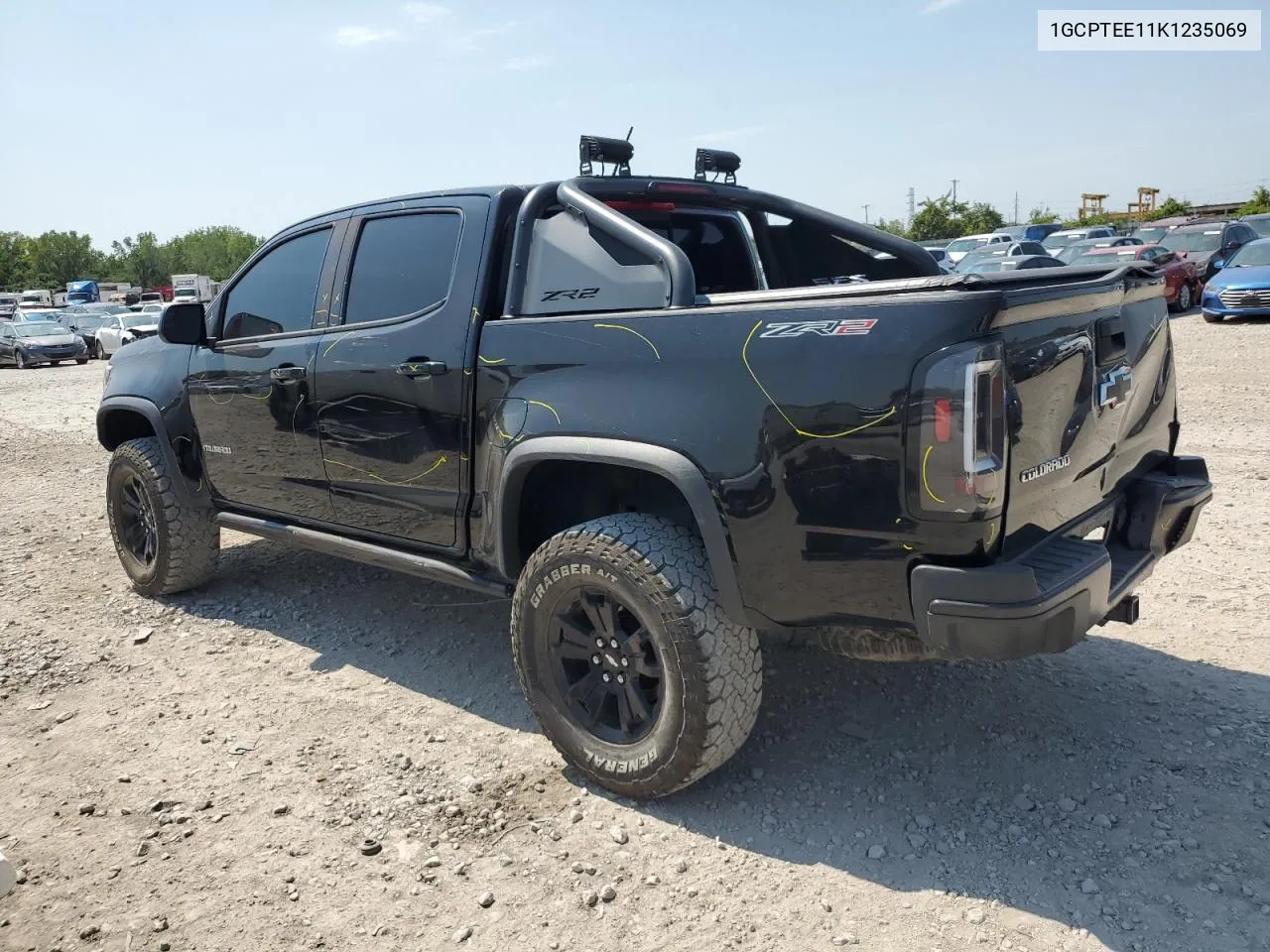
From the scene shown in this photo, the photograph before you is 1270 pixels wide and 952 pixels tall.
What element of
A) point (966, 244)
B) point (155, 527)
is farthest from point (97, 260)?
point (155, 527)

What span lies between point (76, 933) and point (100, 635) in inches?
98.5

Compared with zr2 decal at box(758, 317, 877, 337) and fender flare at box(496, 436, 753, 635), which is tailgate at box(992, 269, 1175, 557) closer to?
zr2 decal at box(758, 317, 877, 337)

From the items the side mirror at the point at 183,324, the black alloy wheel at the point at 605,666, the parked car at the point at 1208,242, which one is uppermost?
the parked car at the point at 1208,242

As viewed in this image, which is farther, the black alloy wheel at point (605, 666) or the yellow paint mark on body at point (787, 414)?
the black alloy wheel at point (605, 666)

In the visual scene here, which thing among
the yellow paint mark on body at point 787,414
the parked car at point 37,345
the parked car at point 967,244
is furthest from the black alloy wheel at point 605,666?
the parked car at point 37,345

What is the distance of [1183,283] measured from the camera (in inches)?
733

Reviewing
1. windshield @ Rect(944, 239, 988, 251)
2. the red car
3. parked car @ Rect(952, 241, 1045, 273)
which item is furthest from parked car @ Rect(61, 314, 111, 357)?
the red car

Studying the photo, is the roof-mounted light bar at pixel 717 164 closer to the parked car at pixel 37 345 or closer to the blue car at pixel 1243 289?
the blue car at pixel 1243 289

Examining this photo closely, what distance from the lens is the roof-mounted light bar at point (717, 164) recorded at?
4511 millimetres

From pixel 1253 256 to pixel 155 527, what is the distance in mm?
16935

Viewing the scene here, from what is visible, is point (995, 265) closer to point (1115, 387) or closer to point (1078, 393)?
point (1115, 387)

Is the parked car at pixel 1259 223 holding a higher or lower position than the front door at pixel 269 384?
higher

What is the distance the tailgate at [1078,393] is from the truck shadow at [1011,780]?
0.90 metres

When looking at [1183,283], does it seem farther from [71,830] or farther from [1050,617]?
[71,830]
